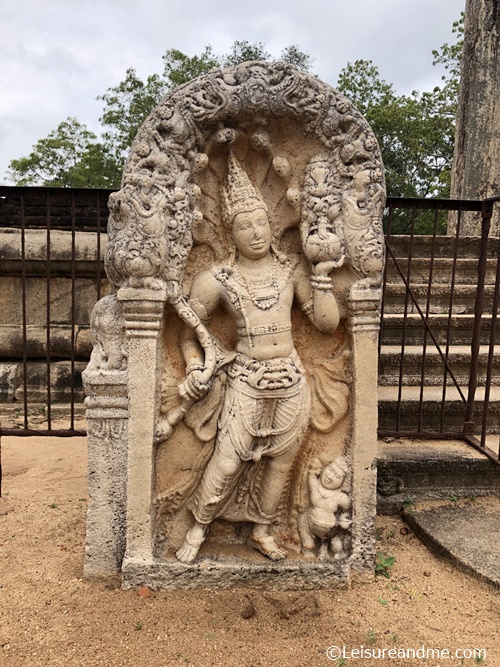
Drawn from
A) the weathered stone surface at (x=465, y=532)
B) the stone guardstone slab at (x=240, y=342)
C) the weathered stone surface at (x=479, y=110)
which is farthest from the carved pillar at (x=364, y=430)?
the weathered stone surface at (x=479, y=110)

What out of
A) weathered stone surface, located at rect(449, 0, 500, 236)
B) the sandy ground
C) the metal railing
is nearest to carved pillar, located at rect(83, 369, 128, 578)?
the sandy ground

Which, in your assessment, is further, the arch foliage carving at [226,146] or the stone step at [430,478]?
the stone step at [430,478]

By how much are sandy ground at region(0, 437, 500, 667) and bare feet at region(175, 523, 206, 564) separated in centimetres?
18

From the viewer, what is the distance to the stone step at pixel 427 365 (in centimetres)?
503

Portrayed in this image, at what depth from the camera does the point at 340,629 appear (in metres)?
2.60

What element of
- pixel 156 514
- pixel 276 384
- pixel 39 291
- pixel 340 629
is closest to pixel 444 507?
pixel 340 629

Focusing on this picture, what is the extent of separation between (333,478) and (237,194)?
1.71m

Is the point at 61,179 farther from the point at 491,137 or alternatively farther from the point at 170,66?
the point at 491,137

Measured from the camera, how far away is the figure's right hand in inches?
110

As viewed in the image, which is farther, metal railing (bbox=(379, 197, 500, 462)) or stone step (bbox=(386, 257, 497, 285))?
stone step (bbox=(386, 257, 497, 285))

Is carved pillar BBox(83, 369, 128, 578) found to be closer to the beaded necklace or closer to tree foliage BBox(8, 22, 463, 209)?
the beaded necklace

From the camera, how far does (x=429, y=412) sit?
4602mm

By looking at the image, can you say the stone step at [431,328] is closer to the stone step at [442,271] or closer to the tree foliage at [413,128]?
the stone step at [442,271]

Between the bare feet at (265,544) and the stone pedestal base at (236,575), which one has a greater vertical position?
the bare feet at (265,544)
